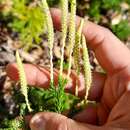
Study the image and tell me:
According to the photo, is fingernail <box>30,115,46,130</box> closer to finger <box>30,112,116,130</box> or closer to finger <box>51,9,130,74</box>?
finger <box>30,112,116,130</box>

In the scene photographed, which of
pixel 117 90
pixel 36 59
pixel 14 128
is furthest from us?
pixel 36 59

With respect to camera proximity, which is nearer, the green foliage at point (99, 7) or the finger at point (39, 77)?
the finger at point (39, 77)

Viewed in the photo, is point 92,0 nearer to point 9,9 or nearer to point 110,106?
point 9,9

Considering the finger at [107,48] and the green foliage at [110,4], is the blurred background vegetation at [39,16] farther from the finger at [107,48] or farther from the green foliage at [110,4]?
the finger at [107,48]

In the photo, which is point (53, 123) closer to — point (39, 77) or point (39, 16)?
point (39, 77)

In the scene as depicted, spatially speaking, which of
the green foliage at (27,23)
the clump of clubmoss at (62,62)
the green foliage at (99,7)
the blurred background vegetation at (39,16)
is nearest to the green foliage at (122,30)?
the blurred background vegetation at (39,16)

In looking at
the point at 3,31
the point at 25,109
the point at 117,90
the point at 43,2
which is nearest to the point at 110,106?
the point at 117,90

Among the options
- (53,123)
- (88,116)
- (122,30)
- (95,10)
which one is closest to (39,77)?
(88,116)
